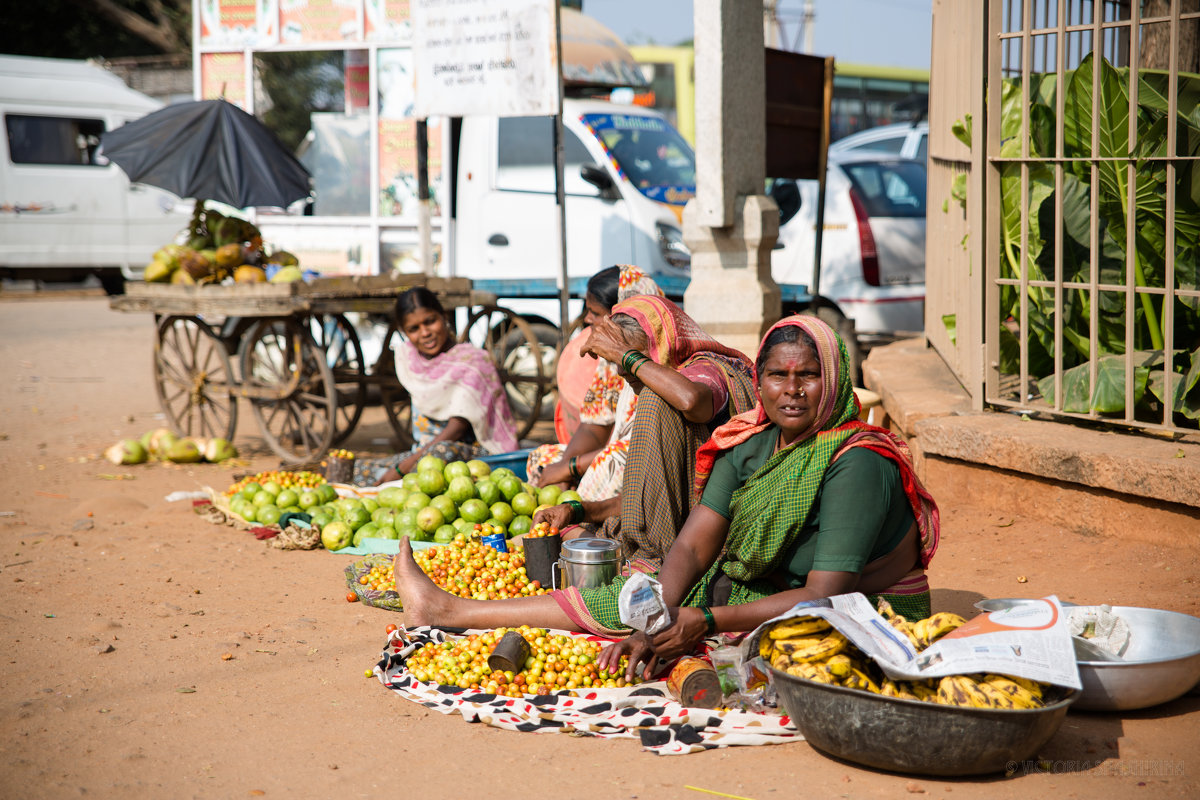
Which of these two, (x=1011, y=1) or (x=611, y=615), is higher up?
(x=1011, y=1)

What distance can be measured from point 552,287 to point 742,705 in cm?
467

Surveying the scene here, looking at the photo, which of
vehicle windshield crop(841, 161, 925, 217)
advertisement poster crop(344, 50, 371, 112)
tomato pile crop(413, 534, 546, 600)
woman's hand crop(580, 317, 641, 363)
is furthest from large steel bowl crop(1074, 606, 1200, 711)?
advertisement poster crop(344, 50, 371, 112)

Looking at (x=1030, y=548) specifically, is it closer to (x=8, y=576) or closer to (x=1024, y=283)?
(x=1024, y=283)

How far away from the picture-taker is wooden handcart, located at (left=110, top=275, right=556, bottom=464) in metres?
6.41

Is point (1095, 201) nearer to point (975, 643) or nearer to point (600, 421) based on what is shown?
point (600, 421)

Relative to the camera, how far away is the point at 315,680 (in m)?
3.41

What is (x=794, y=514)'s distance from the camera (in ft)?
9.76

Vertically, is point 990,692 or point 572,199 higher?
point 572,199

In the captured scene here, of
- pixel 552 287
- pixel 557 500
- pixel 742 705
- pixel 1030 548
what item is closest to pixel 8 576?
pixel 557 500

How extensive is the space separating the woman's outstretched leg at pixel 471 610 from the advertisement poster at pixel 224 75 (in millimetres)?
7797

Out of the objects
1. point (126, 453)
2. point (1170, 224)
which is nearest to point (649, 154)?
point (126, 453)

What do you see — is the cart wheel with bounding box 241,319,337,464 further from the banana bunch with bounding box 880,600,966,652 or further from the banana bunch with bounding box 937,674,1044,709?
the banana bunch with bounding box 937,674,1044,709

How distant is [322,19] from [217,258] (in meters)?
3.73

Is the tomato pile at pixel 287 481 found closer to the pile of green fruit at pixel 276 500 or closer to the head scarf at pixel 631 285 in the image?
the pile of green fruit at pixel 276 500
